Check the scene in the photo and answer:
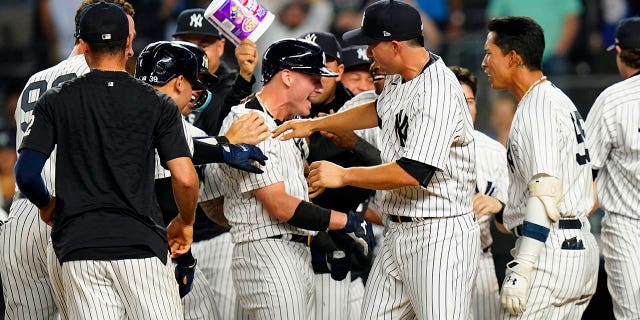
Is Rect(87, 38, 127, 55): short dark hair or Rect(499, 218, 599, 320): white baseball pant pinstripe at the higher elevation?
Rect(87, 38, 127, 55): short dark hair

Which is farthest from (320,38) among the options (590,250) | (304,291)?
(590,250)

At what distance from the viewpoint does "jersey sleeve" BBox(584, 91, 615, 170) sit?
5371 mm

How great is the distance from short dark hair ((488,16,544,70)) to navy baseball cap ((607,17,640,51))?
3.03 ft

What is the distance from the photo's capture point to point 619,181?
538 centimetres

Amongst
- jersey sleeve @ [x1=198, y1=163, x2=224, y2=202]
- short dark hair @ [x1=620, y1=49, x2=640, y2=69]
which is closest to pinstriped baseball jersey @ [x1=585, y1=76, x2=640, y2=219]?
short dark hair @ [x1=620, y1=49, x2=640, y2=69]

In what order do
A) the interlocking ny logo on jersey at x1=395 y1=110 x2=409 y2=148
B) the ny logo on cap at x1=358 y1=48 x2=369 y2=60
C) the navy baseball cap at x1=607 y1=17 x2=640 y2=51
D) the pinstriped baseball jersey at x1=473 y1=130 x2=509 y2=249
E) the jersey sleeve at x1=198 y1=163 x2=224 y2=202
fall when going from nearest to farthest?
the interlocking ny logo on jersey at x1=395 y1=110 x2=409 y2=148
the jersey sleeve at x1=198 y1=163 x2=224 y2=202
the navy baseball cap at x1=607 y1=17 x2=640 y2=51
the pinstriped baseball jersey at x1=473 y1=130 x2=509 y2=249
the ny logo on cap at x1=358 y1=48 x2=369 y2=60

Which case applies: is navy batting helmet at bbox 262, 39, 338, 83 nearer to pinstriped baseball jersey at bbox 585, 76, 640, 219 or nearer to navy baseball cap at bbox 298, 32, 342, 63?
navy baseball cap at bbox 298, 32, 342, 63

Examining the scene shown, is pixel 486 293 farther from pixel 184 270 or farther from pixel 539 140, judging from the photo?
pixel 184 270

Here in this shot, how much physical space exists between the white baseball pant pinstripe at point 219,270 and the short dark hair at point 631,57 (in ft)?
8.21

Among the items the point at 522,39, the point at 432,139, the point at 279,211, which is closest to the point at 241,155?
the point at 279,211

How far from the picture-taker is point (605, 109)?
17.6 feet

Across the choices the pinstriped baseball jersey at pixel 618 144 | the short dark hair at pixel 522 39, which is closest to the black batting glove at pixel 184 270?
the short dark hair at pixel 522 39

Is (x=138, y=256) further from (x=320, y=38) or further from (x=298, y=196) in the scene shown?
(x=320, y=38)

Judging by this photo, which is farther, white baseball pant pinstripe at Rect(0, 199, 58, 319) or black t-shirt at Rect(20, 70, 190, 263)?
white baseball pant pinstripe at Rect(0, 199, 58, 319)
